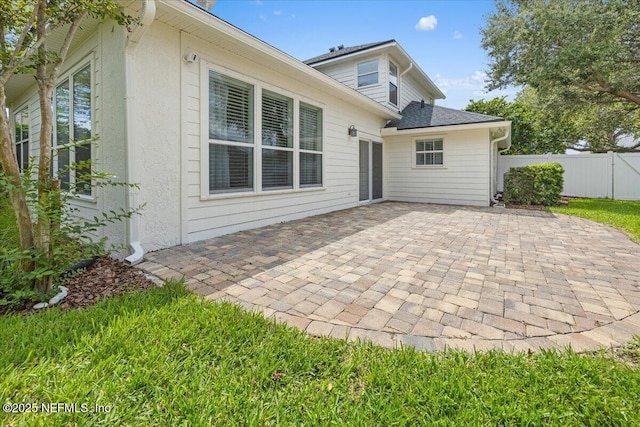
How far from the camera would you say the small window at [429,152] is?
9.97 metres

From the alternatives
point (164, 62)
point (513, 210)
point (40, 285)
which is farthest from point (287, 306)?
point (513, 210)

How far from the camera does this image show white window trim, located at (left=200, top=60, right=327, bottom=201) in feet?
15.0

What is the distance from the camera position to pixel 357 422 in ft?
4.45

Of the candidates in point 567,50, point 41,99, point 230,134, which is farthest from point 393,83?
point 41,99

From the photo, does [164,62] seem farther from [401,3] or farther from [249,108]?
[401,3]

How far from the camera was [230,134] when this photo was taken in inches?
199

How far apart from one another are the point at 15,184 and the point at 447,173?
10052 mm

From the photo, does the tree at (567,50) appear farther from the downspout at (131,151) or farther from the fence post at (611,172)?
the downspout at (131,151)

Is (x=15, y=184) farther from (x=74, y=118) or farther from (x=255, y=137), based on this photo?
(x=74, y=118)

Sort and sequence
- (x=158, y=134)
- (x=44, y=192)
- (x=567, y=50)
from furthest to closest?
(x=567, y=50)
(x=158, y=134)
(x=44, y=192)

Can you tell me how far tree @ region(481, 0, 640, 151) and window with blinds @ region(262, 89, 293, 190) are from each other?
28.0ft

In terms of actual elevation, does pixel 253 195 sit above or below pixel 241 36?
below

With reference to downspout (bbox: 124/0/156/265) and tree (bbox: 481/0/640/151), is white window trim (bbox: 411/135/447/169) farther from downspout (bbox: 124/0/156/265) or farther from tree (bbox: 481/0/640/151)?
downspout (bbox: 124/0/156/265)

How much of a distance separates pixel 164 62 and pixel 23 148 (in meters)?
9.60
